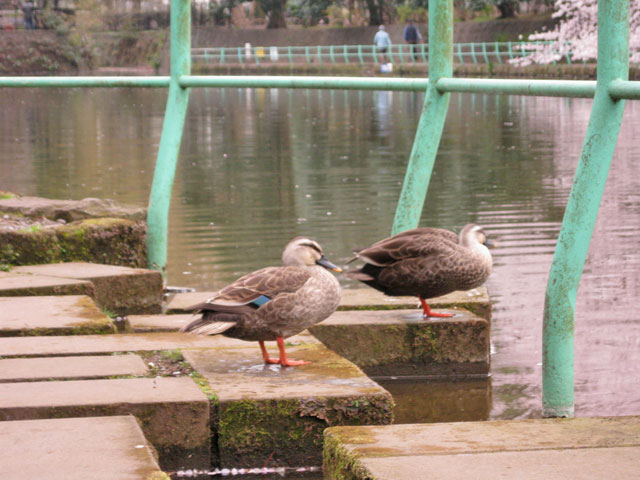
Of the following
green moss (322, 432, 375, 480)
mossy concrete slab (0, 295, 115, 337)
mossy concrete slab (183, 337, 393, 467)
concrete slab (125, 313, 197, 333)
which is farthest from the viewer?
concrete slab (125, 313, 197, 333)

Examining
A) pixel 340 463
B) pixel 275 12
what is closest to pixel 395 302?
pixel 340 463

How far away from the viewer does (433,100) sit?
4.02 m

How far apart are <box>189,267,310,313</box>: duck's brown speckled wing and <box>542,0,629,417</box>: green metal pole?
2.55ft

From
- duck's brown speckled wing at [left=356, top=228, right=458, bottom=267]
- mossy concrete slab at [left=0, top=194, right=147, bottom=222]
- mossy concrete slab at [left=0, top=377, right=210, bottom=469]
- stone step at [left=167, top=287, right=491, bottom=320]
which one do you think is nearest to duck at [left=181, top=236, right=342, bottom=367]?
mossy concrete slab at [left=0, top=377, right=210, bottom=469]

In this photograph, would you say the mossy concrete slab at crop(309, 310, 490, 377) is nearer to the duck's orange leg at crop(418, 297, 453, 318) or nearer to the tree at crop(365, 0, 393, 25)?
the duck's orange leg at crop(418, 297, 453, 318)

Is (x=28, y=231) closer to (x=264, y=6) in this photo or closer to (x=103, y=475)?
(x=103, y=475)

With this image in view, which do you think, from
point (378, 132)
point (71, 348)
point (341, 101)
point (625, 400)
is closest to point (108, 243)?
point (71, 348)

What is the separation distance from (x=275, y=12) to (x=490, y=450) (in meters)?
56.2

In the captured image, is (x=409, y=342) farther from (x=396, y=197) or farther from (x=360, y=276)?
(x=396, y=197)

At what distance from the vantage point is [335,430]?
2.69m

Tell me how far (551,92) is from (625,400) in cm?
131

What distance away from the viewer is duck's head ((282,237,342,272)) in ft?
12.0

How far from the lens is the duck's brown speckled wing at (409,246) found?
414cm

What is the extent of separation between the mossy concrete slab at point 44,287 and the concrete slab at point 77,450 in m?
1.74
